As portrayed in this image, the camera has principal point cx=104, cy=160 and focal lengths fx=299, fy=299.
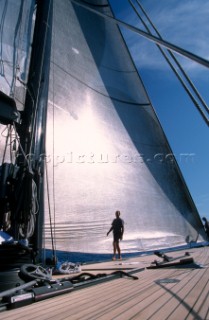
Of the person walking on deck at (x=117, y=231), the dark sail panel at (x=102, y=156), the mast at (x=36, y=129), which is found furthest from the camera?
the person walking on deck at (x=117, y=231)

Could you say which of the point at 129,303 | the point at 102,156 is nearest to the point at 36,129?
the point at 102,156

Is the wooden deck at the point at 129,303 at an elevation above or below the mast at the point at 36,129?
below

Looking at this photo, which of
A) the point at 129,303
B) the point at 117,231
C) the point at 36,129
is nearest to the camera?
the point at 129,303

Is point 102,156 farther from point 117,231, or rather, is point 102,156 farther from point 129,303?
point 129,303

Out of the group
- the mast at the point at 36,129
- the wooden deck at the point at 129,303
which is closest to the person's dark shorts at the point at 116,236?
the mast at the point at 36,129

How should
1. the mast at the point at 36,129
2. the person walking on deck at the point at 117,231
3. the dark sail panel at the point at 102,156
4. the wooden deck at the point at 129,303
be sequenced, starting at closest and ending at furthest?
the wooden deck at the point at 129,303
the mast at the point at 36,129
the dark sail panel at the point at 102,156
the person walking on deck at the point at 117,231

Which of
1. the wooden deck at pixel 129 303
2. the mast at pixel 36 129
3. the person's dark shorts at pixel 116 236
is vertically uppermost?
the mast at pixel 36 129

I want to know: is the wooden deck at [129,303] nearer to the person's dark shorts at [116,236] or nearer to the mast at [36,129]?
the mast at [36,129]

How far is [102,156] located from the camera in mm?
7652

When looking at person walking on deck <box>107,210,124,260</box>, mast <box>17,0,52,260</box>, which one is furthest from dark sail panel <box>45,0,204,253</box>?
mast <box>17,0,52,260</box>

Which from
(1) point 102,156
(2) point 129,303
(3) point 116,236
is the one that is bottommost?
(2) point 129,303

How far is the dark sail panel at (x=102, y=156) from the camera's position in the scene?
6.23 meters

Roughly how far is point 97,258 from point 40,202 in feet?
7.51

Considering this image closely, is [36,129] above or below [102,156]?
below
